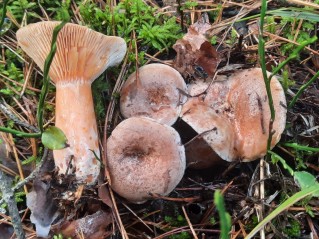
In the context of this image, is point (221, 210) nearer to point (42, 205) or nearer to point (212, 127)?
point (212, 127)

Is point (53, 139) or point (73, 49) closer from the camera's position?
point (53, 139)

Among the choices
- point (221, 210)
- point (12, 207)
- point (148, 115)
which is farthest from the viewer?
point (148, 115)

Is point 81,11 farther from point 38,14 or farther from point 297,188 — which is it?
point 297,188

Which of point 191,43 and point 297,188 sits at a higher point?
point 191,43

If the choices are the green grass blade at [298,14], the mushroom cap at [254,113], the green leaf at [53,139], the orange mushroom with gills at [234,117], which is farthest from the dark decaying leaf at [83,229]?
the green grass blade at [298,14]

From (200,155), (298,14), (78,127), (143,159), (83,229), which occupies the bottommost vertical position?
(83,229)

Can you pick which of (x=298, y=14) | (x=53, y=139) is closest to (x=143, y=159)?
(x=53, y=139)

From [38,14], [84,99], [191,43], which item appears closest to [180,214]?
[84,99]
